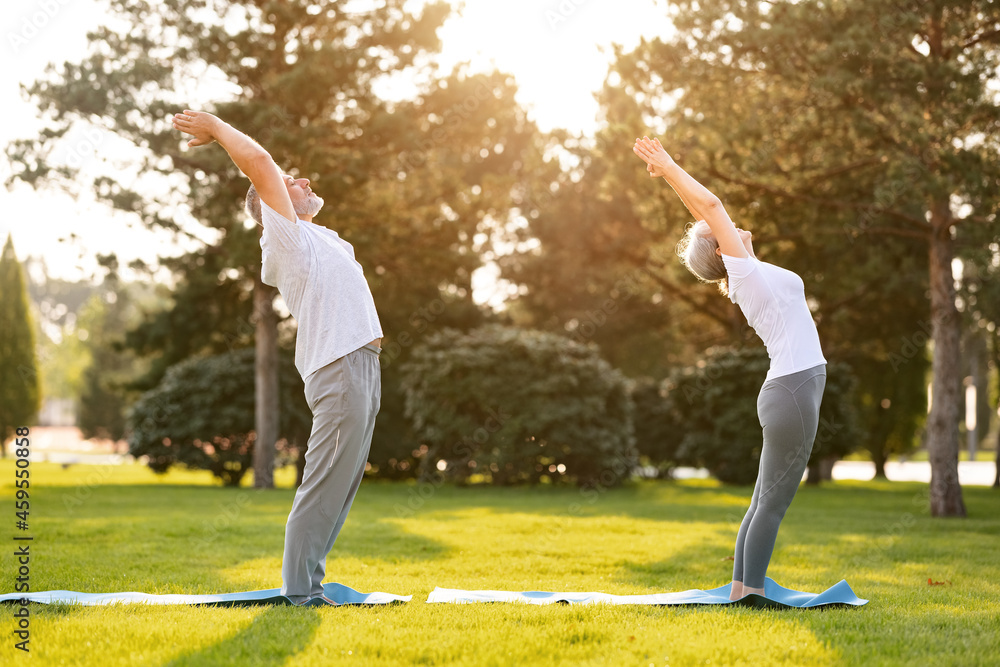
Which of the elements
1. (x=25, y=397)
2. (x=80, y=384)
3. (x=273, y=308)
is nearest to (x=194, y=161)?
(x=273, y=308)

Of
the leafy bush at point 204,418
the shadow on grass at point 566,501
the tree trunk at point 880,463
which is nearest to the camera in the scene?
the shadow on grass at point 566,501

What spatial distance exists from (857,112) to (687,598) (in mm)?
9072

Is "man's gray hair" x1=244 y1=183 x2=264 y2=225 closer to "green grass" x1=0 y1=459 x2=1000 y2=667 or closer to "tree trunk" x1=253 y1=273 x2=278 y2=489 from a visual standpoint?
"green grass" x1=0 y1=459 x2=1000 y2=667

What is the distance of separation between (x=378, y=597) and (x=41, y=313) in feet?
344

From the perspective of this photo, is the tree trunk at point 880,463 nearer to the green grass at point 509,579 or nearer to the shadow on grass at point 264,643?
the green grass at point 509,579

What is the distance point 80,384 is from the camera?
45.8 meters

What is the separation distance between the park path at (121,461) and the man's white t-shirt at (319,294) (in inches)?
658

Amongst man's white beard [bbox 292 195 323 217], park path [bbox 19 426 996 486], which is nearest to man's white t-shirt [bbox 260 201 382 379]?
man's white beard [bbox 292 195 323 217]

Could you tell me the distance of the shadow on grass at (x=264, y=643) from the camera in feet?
10.9

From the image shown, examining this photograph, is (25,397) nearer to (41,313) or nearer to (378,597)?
(378,597)

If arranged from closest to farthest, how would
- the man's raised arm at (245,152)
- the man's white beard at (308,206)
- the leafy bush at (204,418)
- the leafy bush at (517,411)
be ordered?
the man's raised arm at (245,152) < the man's white beard at (308,206) < the leafy bush at (517,411) < the leafy bush at (204,418)

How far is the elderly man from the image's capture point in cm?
429

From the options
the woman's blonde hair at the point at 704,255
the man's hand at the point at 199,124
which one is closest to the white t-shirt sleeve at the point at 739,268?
the woman's blonde hair at the point at 704,255

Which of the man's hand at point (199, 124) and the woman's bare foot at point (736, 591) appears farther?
the woman's bare foot at point (736, 591)
